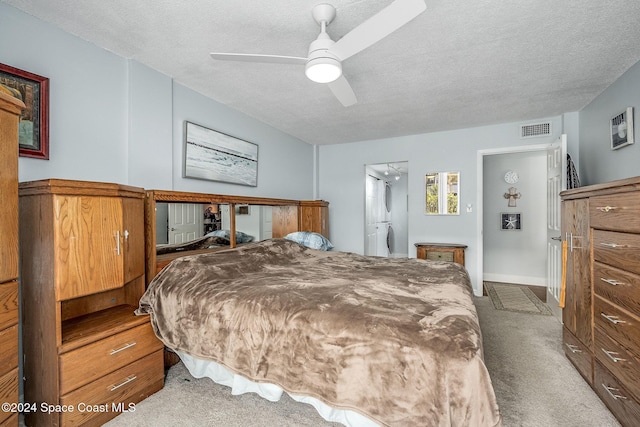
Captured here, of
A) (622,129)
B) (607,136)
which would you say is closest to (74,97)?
(622,129)

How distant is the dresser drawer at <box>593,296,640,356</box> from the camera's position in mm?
1490

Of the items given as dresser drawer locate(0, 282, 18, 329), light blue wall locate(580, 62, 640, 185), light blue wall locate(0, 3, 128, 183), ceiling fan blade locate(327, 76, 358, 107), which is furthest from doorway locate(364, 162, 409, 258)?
dresser drawer locate(0, 282, 18, 329)

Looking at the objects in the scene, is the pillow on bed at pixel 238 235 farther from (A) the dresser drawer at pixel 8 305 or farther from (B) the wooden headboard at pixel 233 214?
(A) the dresser drawer at pixel 8 305

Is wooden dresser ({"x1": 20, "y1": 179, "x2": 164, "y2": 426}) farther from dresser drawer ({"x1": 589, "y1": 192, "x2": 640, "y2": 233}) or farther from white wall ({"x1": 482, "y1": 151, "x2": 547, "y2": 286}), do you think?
white wall ({"x1": 482, "y1": 151, "x2": 547, "y2": 286})

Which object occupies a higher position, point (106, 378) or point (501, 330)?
point (106, 378)

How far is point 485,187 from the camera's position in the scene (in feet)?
17.1

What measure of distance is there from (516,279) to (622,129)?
3.12m

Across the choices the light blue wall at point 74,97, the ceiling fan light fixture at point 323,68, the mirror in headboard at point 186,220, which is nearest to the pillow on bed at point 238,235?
the mirror in headboard at point 186,220

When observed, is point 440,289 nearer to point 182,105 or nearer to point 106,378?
point 106,378

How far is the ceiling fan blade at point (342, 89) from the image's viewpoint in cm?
208

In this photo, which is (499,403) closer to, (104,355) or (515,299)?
(104,355)

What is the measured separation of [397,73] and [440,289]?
6.02ft

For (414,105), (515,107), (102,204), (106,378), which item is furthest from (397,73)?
(106,378)

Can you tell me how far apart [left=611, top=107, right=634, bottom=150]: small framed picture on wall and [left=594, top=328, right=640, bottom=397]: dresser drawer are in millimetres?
1758
